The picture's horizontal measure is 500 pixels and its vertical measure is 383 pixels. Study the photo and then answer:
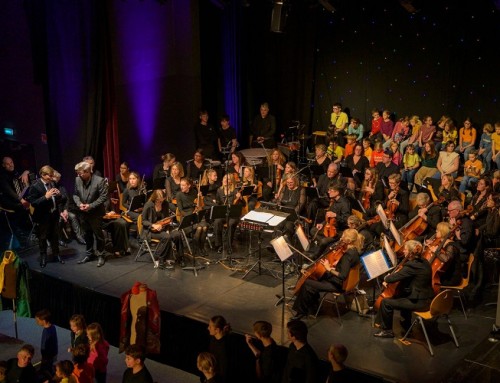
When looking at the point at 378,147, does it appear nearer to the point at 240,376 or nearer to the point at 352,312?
the point at 352,312

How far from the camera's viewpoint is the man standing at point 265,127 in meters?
14.6

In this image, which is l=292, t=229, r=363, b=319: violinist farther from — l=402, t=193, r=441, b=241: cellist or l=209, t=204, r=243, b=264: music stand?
l=209, t=204, r=243, b=264: music stand

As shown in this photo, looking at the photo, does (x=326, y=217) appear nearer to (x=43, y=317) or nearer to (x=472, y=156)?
(x=472, y=156)

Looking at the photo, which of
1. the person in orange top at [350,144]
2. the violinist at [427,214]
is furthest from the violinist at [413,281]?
the person in orange top at [350,144]

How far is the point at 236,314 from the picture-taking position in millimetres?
8125

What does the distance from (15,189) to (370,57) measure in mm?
8229

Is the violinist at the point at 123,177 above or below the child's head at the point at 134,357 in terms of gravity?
above

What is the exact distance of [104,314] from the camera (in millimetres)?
8453

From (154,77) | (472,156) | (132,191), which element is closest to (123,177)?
(132,191)

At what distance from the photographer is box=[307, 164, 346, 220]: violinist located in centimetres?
1050

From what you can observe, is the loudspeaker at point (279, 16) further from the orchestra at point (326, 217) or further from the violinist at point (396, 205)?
the violinist at point (396, 205)

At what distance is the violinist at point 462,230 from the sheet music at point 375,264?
1.29 metres

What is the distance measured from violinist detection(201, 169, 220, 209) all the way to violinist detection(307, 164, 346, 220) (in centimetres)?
154

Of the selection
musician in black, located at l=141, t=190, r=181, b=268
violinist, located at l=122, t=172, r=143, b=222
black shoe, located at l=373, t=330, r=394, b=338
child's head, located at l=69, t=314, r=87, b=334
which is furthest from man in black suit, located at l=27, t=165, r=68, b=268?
black shoe, located at l=373, t=330, r=394, b=338
